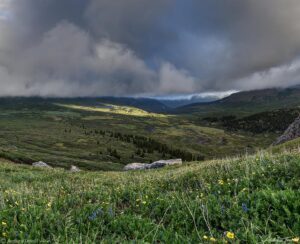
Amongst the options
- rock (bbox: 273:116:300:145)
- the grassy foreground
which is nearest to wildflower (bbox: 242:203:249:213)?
the grassy foreground

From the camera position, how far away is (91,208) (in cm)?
827

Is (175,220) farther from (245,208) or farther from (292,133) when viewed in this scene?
(292,133)

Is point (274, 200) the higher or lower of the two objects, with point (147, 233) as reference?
higher

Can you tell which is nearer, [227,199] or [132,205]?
[227,199]

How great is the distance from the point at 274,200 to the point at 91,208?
4.35 meters

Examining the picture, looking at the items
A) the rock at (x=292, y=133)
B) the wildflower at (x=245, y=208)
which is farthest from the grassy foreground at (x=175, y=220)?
the rock at (x=292, y=133)

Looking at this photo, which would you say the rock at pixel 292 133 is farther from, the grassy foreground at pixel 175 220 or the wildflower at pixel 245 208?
the wildflower at pixel 245 208

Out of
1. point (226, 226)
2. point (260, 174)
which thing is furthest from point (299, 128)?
point (226, 226)

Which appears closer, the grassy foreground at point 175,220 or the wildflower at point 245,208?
the grassy foreground at point 175,220

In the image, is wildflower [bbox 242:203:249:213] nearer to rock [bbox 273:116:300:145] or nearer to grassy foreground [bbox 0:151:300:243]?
grassy foreground [bbox 0:151:300:243]

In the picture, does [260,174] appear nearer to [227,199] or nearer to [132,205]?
[227,199]

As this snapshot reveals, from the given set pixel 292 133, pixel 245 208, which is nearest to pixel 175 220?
pixel 245 208

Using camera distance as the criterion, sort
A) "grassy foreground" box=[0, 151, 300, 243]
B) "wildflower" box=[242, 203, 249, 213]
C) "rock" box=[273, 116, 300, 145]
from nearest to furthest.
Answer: "grassy foreground" box=[0, 151, 300, 243] < "wildflower" box=[242, 203, 249, 213] < "rock" box=[273, 116, 300, 145]

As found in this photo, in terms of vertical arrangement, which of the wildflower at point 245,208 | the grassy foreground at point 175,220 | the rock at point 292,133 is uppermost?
the wildflower at point 245,208
